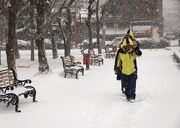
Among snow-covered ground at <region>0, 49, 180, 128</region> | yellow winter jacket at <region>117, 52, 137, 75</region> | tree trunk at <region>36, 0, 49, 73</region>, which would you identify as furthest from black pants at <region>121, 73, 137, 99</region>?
tree trunk at <region>36, 0, 49, 73</region>

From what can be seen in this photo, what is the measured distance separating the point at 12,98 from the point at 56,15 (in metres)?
16.8

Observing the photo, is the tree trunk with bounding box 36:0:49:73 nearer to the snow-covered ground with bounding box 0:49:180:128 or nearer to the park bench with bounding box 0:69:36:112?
the snow-covered ground with bounding box 0:49:180:128

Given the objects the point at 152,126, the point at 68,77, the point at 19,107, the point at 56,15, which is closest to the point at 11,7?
the point at 68,77

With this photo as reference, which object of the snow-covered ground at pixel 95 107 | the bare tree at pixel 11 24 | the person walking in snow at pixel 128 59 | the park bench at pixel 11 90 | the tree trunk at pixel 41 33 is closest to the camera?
the snow-covered ground at pixel 95 107

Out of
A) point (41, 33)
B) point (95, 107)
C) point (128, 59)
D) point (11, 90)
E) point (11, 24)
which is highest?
point (11, 24)

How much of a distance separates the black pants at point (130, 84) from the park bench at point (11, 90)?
2568 millimetres

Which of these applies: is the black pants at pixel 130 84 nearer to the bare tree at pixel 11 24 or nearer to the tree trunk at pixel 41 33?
the bare tree at pixel 11 24

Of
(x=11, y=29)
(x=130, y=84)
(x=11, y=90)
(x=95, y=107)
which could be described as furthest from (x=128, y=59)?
(x=11, y=29)

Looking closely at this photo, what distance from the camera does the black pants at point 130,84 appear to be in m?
12.8

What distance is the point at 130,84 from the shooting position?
1294cm

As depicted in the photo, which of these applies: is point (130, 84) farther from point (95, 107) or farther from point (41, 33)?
point (41, 33)

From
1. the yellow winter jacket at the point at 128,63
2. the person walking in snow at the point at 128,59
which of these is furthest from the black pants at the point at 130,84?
the yellow winter jacket at the point at 128,63

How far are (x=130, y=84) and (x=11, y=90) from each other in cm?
328

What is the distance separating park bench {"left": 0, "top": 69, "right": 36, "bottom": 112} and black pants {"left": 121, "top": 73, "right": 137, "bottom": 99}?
2.57 meters
